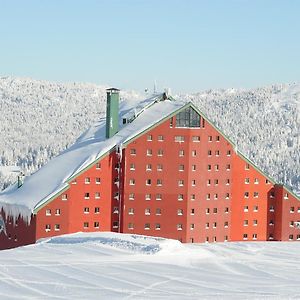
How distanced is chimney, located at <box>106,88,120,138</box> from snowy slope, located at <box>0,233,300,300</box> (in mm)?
20511

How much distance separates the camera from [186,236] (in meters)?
65.2

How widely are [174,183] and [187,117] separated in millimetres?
5902

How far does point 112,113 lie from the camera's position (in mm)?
67750

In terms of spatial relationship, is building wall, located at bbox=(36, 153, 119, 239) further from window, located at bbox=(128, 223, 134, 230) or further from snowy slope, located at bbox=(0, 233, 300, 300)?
snowy slope, located at bbox=(0, 233, 300, 300)

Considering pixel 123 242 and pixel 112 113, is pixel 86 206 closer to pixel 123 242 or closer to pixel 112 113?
pixel 112 113

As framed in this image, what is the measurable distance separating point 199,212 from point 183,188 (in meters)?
2.77

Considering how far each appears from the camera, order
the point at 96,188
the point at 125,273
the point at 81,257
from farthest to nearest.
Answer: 1. the point at 96,188
2. the point at 81,257
3. the point at 125,273

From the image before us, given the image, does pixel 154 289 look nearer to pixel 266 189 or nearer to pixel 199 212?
pixel 199 212

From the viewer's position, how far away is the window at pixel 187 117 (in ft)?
211

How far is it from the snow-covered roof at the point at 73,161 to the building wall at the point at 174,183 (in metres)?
1.69

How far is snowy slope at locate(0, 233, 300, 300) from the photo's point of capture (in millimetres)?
29531

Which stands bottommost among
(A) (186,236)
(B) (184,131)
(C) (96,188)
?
(A) (186,236)

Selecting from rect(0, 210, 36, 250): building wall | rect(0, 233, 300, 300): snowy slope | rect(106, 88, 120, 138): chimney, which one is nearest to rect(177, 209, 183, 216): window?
rect(106, 88, 120, 138): chimney

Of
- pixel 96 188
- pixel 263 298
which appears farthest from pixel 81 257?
pixel 96 188
